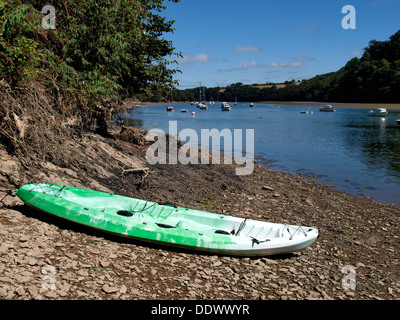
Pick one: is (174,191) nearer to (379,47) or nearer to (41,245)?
(41,245)

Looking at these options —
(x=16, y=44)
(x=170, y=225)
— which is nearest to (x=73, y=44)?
(x=16, y=44)

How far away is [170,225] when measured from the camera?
7199 mm

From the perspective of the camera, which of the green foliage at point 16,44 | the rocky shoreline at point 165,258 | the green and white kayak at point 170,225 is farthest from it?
the green foliage at point 16,44

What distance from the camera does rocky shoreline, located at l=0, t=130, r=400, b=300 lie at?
214 inches

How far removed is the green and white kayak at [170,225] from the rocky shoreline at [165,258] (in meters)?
0.29

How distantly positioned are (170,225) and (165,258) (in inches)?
31.7

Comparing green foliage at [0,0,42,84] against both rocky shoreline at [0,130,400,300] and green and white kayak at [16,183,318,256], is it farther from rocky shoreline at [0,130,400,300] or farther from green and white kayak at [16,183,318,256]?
green and white kayak at [16,183,318,256]

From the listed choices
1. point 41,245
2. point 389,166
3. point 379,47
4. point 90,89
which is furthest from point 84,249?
point 379,47

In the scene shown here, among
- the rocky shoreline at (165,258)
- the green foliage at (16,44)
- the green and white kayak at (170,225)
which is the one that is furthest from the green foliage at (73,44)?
the green and white kayak at (170,225)

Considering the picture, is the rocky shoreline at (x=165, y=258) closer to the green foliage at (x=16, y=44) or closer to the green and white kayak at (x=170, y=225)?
the green and white kayak at (x=170, y=225)

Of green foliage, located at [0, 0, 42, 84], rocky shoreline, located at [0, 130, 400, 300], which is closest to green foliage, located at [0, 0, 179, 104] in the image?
green foliage, located at [0, 0, 42, 84]

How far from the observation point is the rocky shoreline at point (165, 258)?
5434 millimetres

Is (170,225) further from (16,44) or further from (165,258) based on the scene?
(16,44)
